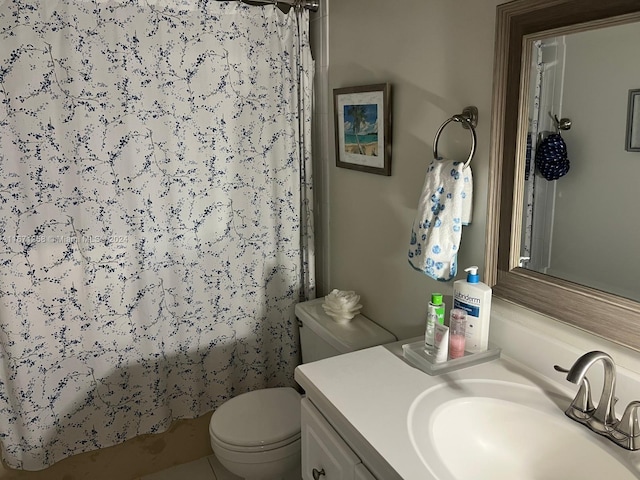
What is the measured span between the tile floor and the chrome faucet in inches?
63.2

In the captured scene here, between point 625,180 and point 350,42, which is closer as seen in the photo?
point 625,180

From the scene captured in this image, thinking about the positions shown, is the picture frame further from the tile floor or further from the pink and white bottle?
the tile floor

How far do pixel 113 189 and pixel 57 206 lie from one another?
0.19 metres

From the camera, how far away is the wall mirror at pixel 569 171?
109 cm

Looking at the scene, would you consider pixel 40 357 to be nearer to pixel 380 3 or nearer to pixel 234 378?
pixel 234 378

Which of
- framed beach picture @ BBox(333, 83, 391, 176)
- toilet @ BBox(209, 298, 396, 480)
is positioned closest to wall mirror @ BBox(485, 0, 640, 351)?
A: framed beach picture @ BBox(333, 83, 391, 176)

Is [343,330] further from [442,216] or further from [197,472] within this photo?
[197,472]

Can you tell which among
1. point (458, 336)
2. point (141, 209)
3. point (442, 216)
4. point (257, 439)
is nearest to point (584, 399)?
point (458, 336)

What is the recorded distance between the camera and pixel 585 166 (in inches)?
46.3

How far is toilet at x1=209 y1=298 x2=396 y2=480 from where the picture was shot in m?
1.81

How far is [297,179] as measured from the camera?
7.28 ft

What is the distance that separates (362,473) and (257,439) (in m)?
0.77

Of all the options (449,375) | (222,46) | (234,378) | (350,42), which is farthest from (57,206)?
(449,375)

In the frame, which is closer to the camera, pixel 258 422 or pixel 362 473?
pixel 362 473
